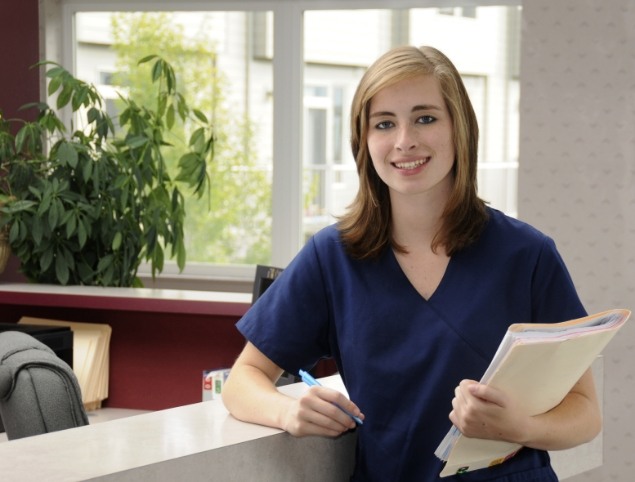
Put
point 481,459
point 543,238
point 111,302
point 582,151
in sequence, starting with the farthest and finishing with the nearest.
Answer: point 582,151 → point 111,302 → point 543,238 → point 481,459

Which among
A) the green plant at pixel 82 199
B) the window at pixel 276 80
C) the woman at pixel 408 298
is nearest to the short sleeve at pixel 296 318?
the woman at pixel 408 298

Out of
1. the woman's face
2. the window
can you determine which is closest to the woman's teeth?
the woman's face

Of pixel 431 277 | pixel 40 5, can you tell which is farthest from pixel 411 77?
pixel 40 5

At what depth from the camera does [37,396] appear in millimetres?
1944

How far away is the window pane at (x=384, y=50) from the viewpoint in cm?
532

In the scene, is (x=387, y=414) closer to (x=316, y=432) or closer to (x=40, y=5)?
(x=316, y=432)

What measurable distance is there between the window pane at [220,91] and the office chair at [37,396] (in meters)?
3.66

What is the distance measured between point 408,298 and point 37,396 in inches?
29.4

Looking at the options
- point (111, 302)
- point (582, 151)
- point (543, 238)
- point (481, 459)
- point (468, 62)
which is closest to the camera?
point (481, 459)

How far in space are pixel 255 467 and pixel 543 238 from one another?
0.53 m

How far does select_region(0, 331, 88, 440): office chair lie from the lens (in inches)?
75.7

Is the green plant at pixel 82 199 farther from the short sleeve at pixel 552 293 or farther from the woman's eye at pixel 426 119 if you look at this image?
the short sleeve at pixel 552 293

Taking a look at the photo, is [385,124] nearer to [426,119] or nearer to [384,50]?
[426,119]

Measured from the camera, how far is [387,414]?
1589 millimetres
